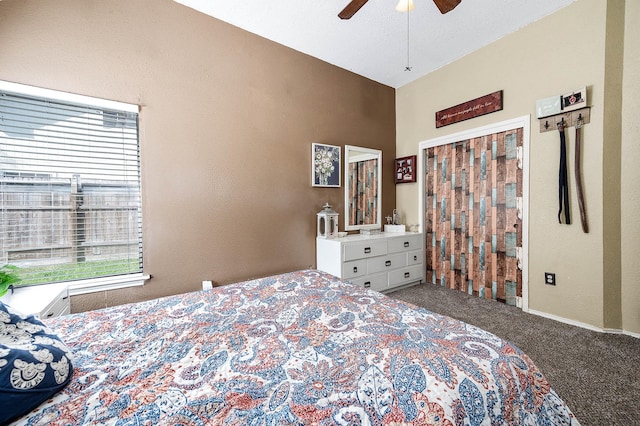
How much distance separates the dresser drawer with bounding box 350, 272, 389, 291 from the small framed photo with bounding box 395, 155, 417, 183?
139 cm

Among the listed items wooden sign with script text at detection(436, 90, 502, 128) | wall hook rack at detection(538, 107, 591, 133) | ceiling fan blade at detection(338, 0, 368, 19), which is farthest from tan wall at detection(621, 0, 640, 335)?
ceiling fan blade at detection(338, 0, 368, 19)

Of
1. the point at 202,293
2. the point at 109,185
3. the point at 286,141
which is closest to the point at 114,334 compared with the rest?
the point at 202,293

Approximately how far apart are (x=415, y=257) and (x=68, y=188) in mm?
3523

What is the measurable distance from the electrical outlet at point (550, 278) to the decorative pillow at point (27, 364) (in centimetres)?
332

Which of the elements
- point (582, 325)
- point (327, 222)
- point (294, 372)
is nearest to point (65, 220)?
point (294, 372)

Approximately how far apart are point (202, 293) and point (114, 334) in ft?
1.66

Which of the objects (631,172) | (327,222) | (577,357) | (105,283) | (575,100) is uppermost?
(575,100)

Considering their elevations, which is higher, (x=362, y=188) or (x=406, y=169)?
(x=406, y=169)

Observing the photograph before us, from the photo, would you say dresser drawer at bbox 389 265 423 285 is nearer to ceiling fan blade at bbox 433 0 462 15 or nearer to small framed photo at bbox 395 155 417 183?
small framed photo at bbox 395 155 417 183

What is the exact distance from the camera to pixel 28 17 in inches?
67.8

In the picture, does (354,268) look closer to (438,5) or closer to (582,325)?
(582,325)

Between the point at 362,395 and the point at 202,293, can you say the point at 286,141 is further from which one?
the point at 362,395

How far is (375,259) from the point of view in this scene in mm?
2984

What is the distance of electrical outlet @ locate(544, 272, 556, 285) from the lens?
7.74 ft
